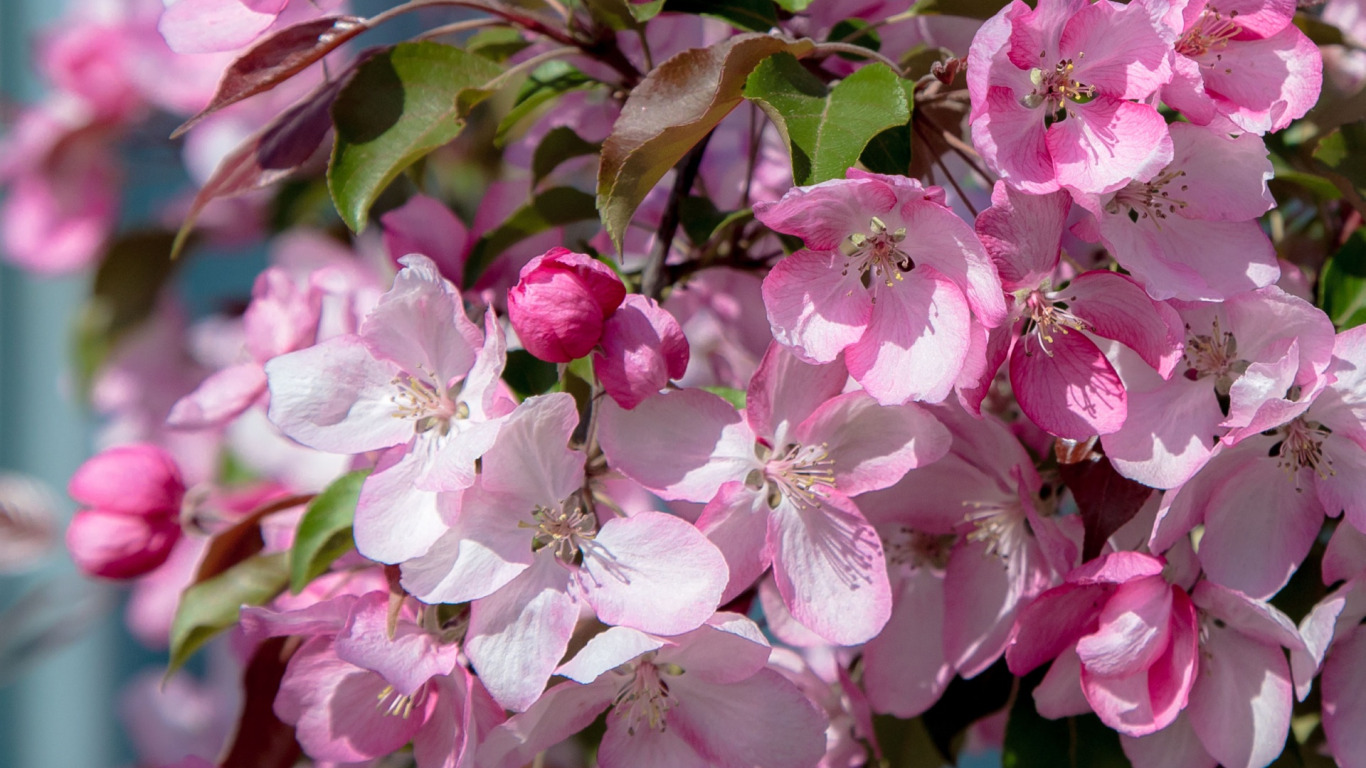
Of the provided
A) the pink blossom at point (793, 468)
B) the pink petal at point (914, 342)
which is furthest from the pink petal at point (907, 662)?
the pink petal at point (914, 342)

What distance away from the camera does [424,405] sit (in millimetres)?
666

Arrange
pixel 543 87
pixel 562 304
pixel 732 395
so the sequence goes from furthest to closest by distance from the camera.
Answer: pixel 543 87, pixel 732 395, pixel 562 304

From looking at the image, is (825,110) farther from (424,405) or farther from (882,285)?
(424,405)

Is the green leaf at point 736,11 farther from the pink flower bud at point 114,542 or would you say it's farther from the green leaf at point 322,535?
the pink flower bud at point 114,542

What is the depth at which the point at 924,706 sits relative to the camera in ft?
2.40

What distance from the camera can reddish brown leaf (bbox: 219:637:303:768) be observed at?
2.60 ft

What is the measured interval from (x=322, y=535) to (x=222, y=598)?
0.14 metres

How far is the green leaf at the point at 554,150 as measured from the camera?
83 centimetres

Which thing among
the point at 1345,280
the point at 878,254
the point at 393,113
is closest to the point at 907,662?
the point at 878,254

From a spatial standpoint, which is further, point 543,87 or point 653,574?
point 543,87

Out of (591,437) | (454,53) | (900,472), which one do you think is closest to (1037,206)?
(900,472)

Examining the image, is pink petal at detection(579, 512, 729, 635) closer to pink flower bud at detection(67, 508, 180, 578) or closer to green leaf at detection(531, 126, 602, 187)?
green leaf at detection(531, 126, 602, 187)

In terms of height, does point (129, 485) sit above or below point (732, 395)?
below

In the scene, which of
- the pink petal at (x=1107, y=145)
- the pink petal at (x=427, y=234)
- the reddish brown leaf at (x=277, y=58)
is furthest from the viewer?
the pink petal at (x=427, y=234)
